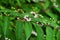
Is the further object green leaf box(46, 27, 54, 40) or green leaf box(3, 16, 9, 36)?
green leaf box(3, 16, 9, 36)

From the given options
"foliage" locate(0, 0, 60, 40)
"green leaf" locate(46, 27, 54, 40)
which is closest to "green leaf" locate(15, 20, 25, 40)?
"foliage" locate(0, 0, 60, 40)

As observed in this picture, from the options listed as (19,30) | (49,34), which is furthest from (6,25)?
(49,34)

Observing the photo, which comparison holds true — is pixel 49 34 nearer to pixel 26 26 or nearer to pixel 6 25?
pixel 26 26

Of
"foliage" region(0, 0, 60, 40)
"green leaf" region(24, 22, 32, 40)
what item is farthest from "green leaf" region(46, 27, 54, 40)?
"green leaf" region(24, 22, 32, 40)

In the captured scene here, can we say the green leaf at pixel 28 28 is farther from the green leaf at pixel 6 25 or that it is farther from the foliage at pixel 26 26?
the green leaf at pixel 6 25

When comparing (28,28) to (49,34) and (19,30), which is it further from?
(49,34)

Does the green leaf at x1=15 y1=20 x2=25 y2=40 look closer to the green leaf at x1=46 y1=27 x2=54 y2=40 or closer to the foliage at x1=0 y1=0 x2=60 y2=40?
the foliage at x1=0 y1=0 x2=60 y2=40

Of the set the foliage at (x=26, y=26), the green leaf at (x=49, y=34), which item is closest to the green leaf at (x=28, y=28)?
the foliage at (x=26, y=26)

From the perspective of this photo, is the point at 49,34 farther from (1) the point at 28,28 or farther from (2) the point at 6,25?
(2) the point at 6,25

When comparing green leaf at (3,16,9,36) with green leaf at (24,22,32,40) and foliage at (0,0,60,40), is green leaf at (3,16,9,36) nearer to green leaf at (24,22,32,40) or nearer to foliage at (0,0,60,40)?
Result: foliage at (0,0,60,40)

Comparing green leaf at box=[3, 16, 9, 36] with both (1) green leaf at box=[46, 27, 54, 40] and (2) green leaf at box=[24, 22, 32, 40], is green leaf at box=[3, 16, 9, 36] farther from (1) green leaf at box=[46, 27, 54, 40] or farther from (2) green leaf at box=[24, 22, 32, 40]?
(1) green leaf at box=[46, 27, 54, 40]

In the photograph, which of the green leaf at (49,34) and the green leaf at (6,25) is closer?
A: the green leaf at (49,34)

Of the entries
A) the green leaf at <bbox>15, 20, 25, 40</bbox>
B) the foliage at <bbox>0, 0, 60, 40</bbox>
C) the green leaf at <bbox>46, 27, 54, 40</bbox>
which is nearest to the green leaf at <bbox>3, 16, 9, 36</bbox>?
the foliage at <bbox>0, 0, 60, 40</bbox>
